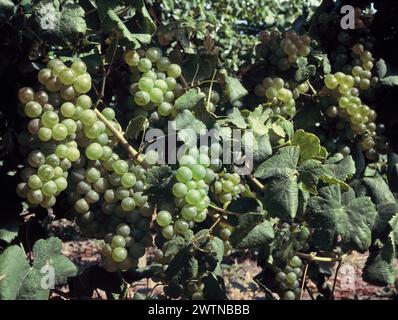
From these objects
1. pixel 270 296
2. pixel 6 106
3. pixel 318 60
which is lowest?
pixel 270 296

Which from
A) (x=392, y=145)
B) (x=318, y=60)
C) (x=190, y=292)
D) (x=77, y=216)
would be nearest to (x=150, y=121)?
(x=77, y=216)

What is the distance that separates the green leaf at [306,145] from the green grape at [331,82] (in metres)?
0.27

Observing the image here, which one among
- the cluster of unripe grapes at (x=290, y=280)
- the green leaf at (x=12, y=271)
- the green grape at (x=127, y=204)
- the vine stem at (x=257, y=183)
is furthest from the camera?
the cluster of unripe grapes at (x=290, y=280)

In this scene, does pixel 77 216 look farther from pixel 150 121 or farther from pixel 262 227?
pixel 262 227

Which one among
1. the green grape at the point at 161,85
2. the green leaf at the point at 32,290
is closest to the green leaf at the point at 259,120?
the green grape at the point at 161,85

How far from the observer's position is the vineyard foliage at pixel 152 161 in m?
1.09

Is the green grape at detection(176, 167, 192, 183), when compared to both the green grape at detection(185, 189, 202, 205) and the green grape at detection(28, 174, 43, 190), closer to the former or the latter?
the green grape at detection(185, 189, 202, 205)

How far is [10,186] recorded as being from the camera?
119 cm

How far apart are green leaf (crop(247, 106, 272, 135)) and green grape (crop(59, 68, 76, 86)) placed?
413 millimetres

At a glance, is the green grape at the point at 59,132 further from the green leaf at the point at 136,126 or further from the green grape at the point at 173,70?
the green grape at the point at 173,70

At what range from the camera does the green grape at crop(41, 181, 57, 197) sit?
1.07 meters

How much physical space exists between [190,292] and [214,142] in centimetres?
36

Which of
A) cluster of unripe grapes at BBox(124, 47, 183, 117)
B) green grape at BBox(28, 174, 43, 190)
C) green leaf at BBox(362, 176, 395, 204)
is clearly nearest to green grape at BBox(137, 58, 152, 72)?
cluster of unripe grapes at BBox(124, 47, 183, 117)

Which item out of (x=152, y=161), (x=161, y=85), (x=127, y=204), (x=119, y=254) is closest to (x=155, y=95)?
(x=161, y=85)
